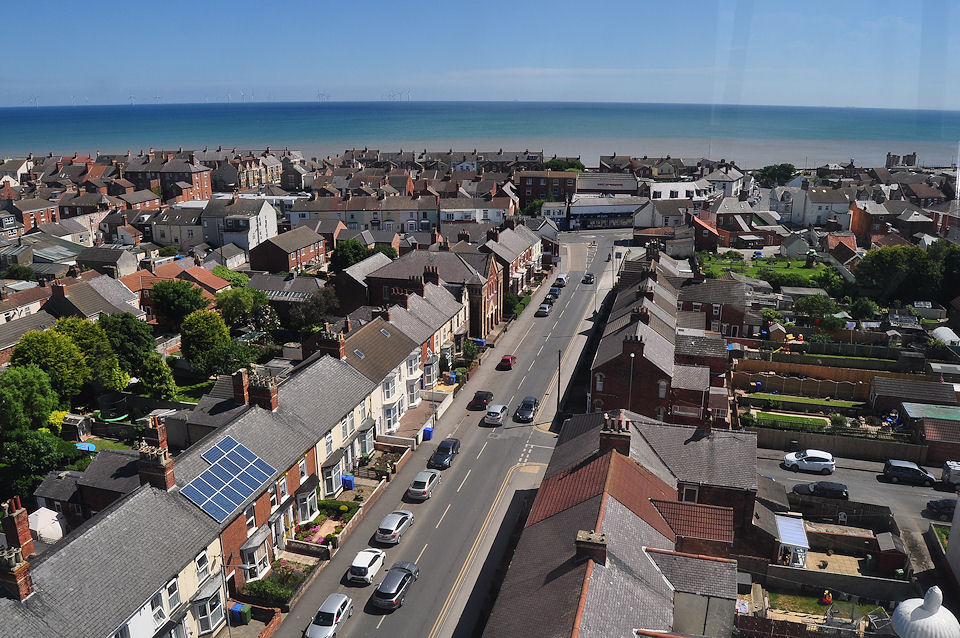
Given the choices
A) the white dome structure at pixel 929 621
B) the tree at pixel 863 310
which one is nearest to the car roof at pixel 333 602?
the white dome structure at pixel 929 621

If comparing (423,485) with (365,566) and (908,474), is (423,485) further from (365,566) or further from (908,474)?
(908,474)

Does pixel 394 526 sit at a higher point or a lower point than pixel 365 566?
higher

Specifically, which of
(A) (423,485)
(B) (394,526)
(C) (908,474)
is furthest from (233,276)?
(C) (908,474)

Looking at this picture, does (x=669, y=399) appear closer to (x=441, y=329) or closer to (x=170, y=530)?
(x=441, y=329)

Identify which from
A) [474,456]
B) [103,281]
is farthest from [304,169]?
[474,456]

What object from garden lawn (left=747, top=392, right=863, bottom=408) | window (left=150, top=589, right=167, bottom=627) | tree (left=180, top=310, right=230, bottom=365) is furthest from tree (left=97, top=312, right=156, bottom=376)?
garden lawn (left=747, top=392, right=863, bottom=408)
